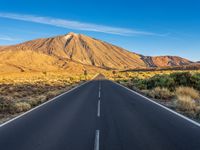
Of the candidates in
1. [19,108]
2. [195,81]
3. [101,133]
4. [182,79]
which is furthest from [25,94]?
[101,133]

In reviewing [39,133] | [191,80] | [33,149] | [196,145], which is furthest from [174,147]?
[191,80]

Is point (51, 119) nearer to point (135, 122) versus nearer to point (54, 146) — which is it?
point (135, 122)

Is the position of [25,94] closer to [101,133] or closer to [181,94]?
[181,94]

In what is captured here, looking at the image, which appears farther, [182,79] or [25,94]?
[25,94]

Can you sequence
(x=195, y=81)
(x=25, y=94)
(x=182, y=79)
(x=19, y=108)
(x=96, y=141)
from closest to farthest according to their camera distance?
(x=96, y=141)
(x=19, y=108)
(x=195, y=81)
(x=182, y=79)
(x=25, y=94)

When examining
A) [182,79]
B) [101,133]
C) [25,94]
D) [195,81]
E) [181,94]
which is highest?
[182,79]

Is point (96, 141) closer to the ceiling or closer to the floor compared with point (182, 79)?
closer to the floor

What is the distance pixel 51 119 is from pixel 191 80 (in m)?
17.6

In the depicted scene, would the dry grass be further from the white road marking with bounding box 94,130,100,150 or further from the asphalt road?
the white road marking with bounding box 94,130,100,150

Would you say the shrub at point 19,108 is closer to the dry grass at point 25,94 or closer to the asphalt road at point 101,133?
the dry grass at point 25,94

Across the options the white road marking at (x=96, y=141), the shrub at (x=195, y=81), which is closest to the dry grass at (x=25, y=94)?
the white road marking at (x=96, y=141)

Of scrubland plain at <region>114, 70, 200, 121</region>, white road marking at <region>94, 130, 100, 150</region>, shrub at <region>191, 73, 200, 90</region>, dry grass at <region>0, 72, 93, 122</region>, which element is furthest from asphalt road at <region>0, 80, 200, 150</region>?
shrub at <region>191, 73, 200, 90</region>

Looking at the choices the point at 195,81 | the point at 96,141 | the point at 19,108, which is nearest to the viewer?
the point at 96,141

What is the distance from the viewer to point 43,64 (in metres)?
147
